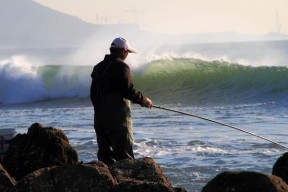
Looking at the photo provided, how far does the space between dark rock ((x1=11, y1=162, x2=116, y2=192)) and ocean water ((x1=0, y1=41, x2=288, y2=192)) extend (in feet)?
8.71

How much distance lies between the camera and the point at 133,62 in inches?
1176

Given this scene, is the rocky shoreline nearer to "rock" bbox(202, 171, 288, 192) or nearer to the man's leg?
"rock" bbox(202, 171, 288, 192)

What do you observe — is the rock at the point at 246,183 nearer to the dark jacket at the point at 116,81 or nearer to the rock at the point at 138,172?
the rock at the point at 138,172

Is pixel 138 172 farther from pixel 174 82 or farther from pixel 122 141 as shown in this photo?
pixel 174 82

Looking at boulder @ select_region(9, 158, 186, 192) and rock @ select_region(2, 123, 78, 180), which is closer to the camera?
boulder @ select_region(9, 158, 186, 192)

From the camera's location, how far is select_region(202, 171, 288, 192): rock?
5398 mm

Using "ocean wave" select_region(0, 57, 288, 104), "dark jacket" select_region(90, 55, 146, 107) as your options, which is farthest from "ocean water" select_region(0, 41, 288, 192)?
"dark jacket" select_region(90, 55, 146, 107)

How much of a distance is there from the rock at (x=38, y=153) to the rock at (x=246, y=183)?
7.31 feet

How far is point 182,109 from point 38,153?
13.3m

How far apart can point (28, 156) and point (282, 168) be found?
2.35m

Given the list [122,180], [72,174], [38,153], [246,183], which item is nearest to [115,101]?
[38,153]

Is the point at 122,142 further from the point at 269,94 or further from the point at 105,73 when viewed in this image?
the point at 269,94

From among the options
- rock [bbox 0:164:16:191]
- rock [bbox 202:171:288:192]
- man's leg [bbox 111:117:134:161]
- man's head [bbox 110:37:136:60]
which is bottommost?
rock [bbox 0:164:16:191]

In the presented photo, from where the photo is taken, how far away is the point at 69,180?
6.14 metres
